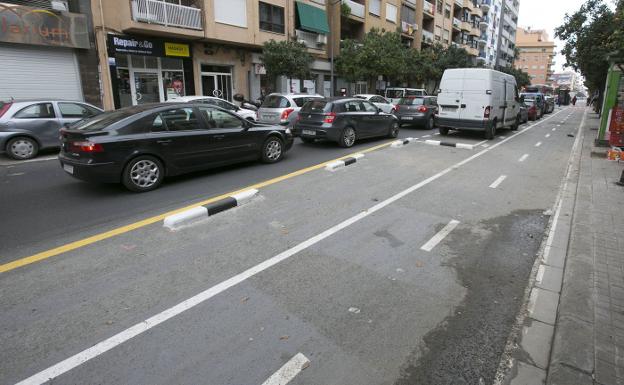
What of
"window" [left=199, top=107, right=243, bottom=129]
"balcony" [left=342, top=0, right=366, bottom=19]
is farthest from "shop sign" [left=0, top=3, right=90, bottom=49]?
"balcony" [left=342, top=0, right=366, bottom=19]

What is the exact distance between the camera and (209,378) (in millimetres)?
2547

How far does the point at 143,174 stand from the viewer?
22.5 ft

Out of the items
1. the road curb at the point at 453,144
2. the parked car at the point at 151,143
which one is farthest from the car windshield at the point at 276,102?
the parked car at the point at 151,143

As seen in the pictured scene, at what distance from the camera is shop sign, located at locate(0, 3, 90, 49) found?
545 inches

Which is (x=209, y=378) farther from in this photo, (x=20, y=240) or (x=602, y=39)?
(x=602, y=39)

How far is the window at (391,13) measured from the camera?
3430 cm

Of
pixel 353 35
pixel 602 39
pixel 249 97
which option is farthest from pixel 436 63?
pixel 249 97

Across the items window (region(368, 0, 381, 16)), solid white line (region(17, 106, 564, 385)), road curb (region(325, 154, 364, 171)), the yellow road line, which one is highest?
window (region(368, 0, 381, 16))

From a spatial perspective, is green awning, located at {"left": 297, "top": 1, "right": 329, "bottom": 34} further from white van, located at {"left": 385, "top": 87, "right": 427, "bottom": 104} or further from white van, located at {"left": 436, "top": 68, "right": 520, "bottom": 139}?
white van, located at {"left": 436, "top": 68, "right": 520, "bottom": 139}

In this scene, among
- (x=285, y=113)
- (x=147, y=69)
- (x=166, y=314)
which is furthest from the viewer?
(x=147, y=69)

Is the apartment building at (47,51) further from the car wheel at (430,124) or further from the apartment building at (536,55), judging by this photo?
the apartment building at (536,55)

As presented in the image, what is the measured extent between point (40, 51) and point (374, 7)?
84.7 ft

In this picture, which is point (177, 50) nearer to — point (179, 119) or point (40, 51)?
point (40, 51)

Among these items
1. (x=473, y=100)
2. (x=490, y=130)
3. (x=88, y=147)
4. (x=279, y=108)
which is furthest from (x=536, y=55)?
(x=88, y=147)
